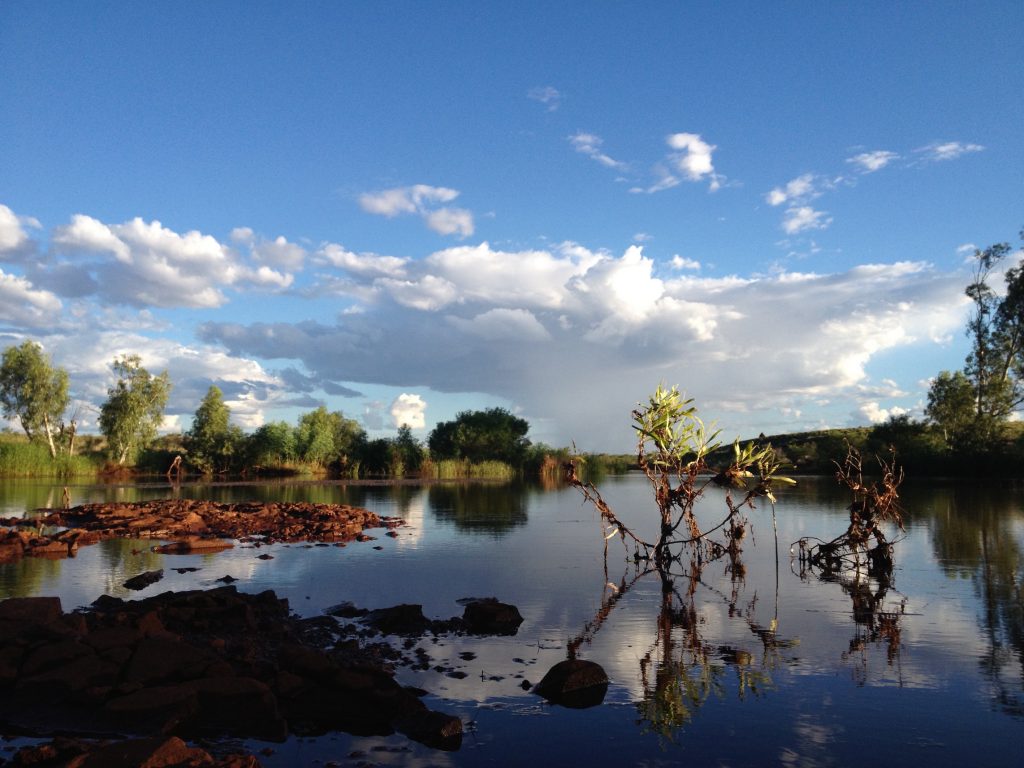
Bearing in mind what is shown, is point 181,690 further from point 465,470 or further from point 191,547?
point 465,470

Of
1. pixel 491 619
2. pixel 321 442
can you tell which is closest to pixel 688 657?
pixel 491 619

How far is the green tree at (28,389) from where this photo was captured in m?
64.6

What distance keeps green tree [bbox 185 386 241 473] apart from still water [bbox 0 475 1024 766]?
41054mm

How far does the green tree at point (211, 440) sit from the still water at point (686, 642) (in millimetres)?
41054

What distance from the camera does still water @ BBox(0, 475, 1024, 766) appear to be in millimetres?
6234

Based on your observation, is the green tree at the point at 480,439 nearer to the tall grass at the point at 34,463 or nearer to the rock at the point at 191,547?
the tall grass at the point at 34,463

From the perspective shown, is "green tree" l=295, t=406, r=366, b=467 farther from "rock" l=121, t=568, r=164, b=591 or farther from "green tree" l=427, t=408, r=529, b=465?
"rock" l=121, t=568, r=164, b=591

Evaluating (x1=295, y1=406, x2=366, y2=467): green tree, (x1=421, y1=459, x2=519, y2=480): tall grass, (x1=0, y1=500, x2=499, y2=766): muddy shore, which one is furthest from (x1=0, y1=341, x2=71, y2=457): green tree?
(x1=0, y1=500, x2=499, y2=766): muddy shore

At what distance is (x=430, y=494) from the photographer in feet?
134

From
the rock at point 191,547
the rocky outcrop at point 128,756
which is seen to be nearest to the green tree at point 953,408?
the rock at point 191,547

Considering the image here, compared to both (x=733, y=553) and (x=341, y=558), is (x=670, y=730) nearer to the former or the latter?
(x=733, y=553)

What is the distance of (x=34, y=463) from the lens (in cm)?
5100

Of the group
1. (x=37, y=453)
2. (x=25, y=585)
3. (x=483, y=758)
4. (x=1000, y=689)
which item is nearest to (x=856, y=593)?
(x=1000, y=689)

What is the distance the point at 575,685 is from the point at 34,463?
55.1m
